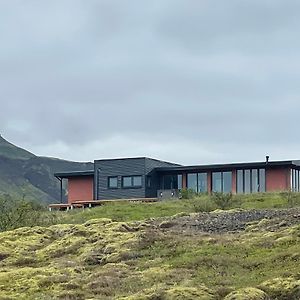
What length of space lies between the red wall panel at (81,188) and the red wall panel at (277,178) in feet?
48.2

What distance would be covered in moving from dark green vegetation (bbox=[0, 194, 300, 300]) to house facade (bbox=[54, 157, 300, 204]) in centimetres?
3071

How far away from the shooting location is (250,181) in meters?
57.1

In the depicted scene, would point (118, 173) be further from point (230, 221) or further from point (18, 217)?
point (230, 221)

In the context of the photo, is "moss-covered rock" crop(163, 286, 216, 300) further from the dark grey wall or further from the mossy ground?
the dark grey wall

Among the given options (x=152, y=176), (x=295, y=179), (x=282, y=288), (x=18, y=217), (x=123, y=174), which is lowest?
(x=282, y=288)

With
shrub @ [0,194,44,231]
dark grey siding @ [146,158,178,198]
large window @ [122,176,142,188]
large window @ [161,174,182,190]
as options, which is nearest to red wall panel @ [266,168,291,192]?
large window @ [161,174,182,190]

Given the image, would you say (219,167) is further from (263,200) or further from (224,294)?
(224,294)

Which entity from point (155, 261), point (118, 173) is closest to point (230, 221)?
point (155, 261)

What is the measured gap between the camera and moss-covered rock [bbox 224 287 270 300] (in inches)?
550

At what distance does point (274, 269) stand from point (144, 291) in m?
2.86

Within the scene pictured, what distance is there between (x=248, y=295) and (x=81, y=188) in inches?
1961

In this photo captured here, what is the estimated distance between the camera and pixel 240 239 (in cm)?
2011

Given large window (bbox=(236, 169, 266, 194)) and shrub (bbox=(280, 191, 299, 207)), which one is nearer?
shrub (bbox=(280, 191, 299, 207))

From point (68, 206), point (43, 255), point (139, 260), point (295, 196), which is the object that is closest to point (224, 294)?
point (139, 260)
